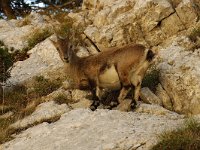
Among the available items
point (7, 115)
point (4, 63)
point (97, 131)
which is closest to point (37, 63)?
point (4, 63)

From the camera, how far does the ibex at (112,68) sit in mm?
13055

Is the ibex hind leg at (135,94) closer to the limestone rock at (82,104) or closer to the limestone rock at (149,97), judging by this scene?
the limestone rock at (149,97)

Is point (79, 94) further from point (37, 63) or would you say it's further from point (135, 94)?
point (37, 63)

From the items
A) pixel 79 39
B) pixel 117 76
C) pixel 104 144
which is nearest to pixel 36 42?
pixel 79 39

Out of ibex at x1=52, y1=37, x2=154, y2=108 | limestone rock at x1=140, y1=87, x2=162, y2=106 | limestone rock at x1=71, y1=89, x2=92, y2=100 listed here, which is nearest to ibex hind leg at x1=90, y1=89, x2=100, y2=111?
ibex at x1=52, y1=37, x2=154, y2=108

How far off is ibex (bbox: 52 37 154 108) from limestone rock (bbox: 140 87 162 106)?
370 mm

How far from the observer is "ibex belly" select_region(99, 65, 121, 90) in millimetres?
13352

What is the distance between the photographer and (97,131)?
11008 mm

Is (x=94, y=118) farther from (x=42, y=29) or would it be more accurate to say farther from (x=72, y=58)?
(x=42, y=29)

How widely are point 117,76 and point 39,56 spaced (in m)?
5.92

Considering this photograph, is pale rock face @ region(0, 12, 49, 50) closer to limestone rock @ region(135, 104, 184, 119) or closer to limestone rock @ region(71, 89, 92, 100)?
limestone rock @ region(71, 89, 92, 100)

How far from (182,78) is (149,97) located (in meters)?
1.05

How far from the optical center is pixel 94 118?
460 inches

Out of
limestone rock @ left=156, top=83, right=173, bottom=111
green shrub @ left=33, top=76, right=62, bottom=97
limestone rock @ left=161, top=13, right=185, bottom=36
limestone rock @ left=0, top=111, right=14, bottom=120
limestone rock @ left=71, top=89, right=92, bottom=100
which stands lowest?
limestone rock @ left=156, top=83, right=173, bottom=111
